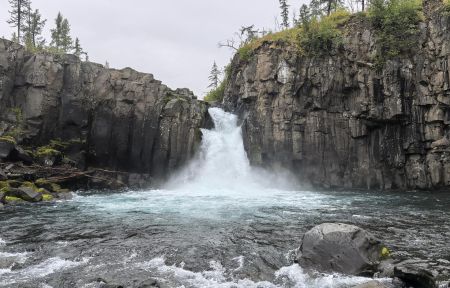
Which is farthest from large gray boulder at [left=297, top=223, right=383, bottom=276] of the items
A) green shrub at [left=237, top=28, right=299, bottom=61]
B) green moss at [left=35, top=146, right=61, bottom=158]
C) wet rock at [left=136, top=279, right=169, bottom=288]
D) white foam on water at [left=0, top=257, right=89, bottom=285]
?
green shrub at [left=237, top=28, right=299, bottom=61]

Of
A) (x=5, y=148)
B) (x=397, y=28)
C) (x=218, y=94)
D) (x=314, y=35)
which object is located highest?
(x=314, y=35)

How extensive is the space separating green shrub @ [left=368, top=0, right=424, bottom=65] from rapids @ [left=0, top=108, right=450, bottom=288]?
1452 centimetres

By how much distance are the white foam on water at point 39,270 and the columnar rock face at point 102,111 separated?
87.2 feet

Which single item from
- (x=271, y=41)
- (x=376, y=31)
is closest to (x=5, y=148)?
(x=271, y=41)

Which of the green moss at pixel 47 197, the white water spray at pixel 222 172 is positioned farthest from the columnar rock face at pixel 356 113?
the green moss at pixel 47 197

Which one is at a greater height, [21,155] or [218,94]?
[218,94]

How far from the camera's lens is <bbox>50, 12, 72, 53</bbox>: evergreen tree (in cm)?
7019

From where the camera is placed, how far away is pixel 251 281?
39.5ft

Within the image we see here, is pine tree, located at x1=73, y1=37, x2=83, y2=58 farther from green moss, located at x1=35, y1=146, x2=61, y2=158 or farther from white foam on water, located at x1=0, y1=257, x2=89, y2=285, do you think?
white foam on water, located at x1=0, y1=257, x2=89, y2=285

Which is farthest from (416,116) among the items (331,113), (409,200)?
(409,200)

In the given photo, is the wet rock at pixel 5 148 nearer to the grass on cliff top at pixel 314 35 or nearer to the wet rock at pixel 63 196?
the wet rock at pixel 63 196

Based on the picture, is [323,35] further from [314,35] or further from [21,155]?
[21,155]

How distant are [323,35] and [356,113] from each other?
932 cm

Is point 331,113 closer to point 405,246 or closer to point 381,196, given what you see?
point 381,196
